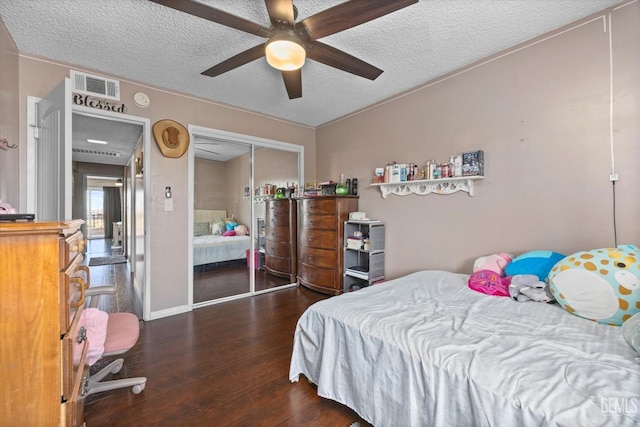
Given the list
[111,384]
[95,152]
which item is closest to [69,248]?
[111,384]

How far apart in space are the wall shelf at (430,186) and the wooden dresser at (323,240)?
56 cm

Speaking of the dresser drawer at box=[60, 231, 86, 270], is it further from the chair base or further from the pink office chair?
the chair base

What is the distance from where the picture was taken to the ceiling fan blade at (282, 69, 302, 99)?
2.10m

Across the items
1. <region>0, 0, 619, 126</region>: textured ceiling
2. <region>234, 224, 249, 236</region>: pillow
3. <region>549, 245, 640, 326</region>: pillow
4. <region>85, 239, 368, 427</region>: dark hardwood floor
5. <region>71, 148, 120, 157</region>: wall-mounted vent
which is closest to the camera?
<region>549, 245, 640, 326</region>: pillow

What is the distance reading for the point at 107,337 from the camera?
5.21 ft

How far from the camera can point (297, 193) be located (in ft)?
14.3

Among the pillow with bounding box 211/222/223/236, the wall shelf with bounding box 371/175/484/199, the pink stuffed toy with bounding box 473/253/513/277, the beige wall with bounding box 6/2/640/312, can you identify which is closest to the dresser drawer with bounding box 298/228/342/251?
the beige wall with bounding box 6/2/640/312

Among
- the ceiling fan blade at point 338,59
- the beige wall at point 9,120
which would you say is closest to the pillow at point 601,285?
the ceiling fan blade at point 338,59

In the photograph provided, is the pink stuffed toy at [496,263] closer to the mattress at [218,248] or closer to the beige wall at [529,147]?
the beige wall at [529,147]

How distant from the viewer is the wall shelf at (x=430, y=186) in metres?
2.55

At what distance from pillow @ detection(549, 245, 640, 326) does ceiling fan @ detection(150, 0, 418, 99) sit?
1795 mm

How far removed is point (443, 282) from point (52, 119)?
338 centimetres

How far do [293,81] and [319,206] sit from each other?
1768 millimetres

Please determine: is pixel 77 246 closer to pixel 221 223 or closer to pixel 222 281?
pixel 221 223
